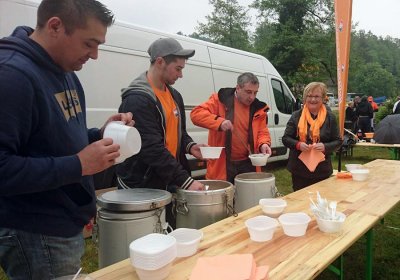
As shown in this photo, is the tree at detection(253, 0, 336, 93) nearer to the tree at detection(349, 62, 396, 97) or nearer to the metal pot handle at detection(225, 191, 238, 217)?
the metal pot handle at detection(225, 191, 238, 217)

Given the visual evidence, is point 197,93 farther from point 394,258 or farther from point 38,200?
point 38,200

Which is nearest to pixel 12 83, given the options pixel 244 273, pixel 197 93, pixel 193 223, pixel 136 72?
pixel 244 273

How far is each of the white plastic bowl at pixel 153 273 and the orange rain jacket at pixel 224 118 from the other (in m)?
1.73

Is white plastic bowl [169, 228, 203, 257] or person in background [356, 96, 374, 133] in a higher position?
person in background [356, 96, 374, 133]

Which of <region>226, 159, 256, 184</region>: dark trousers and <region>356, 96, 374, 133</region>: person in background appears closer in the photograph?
<region>226, 159, 256, 184</region>: dark trousers

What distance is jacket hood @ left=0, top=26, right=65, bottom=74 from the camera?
1141 mm

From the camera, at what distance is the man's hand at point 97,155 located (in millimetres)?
1146

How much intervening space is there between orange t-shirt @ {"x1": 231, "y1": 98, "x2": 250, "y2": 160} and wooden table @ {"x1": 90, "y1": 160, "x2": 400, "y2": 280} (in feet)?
2.18

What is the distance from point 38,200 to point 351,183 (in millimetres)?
2468

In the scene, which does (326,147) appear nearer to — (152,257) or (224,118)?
(224,118)

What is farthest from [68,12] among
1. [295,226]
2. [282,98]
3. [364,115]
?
[364,115]

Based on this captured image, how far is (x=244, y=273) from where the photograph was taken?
1.16 metres

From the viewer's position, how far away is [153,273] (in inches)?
46.2

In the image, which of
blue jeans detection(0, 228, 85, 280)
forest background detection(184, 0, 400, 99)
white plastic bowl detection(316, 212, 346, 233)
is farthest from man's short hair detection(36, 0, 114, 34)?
forest background detection(184, 0, 400, 99)
